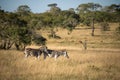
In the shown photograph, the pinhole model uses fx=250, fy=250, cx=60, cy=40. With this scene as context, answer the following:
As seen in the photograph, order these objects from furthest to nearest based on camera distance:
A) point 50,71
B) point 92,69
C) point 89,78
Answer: point 92,69
point 50,71
point 89,78

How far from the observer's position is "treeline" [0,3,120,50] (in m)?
26.2

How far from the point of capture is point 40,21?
208 feet

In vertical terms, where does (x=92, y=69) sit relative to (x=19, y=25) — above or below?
below

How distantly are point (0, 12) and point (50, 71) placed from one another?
19636mm

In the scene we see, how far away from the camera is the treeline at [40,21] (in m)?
26.2

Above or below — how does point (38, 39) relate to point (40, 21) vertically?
below

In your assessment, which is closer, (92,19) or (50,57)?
(50,57)

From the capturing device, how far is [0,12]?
29469 millimetres

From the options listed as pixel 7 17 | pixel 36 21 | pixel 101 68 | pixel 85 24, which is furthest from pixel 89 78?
pixel 85 24

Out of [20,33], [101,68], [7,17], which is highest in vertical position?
[7,17]

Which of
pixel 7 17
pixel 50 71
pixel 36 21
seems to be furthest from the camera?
pixel 36 21

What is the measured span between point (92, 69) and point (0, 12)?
19.5 meters

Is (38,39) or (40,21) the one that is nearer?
(38,39)

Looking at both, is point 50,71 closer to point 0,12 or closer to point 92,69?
point 92,69
